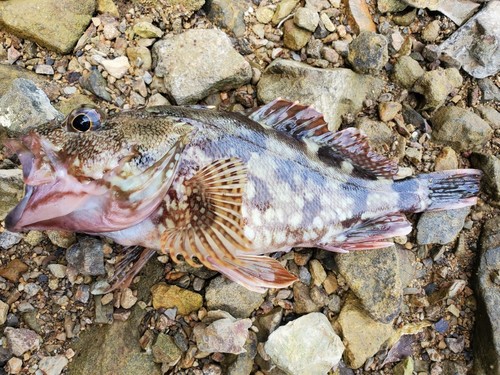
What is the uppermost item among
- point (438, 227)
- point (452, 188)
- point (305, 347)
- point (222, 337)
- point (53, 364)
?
point (452, 188)

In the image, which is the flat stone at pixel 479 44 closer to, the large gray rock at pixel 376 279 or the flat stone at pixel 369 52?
the flat stone at pixel 369 52

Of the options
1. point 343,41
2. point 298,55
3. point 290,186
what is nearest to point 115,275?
point 290,186

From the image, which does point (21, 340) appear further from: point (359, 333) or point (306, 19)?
point (306, 19)

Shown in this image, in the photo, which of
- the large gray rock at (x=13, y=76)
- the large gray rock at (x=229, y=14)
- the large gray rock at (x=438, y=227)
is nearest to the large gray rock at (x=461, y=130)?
the large gray rock at (x=438, y=227)

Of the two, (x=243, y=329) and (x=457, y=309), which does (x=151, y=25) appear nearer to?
(x=243, y=329)

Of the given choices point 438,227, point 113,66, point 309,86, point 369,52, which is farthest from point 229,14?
point 438,227
